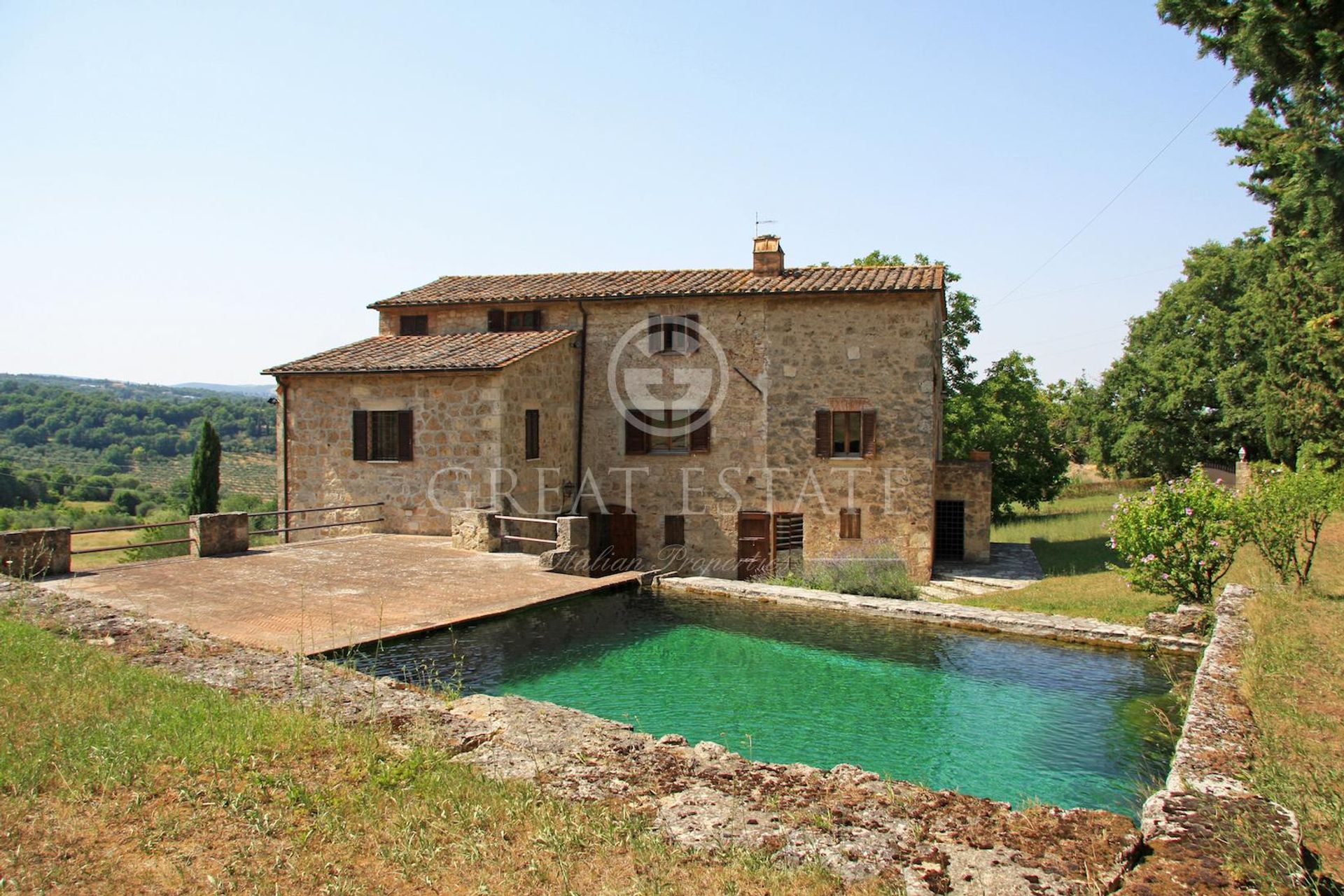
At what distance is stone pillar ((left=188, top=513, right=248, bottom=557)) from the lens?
13336mm

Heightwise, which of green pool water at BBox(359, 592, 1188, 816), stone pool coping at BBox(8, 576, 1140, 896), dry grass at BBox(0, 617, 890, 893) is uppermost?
dry grass at BBox(0, 617, 890, 893)

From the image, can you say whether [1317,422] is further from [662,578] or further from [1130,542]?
[662,578]

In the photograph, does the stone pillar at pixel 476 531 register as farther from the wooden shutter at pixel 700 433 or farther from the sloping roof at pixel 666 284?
the sloping roof at pixel 666 284

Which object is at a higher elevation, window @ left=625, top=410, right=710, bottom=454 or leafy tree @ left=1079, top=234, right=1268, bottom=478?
leafy tree @ left=1079, top=234, right=1268, bottom=478

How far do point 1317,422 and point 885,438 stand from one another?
12.4 metres

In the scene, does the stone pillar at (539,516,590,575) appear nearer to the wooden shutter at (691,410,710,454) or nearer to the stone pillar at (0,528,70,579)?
the wooden shutter at (691,410,710,454)

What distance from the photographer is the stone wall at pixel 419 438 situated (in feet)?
54.1

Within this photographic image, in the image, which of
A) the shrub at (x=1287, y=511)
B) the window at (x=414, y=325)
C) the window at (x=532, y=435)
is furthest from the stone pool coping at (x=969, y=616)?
the window at (x=414, y=325)

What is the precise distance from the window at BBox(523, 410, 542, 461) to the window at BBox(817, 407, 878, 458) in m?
6.23

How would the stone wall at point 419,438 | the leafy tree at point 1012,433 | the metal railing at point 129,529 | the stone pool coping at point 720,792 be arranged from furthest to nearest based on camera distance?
1. the leafy tree at point 1012,433
2. the stone wall at point 419,438
3. the metal railing at point 129,529
4. the stone pool coping at point 720,792

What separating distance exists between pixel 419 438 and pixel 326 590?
6.02 meters

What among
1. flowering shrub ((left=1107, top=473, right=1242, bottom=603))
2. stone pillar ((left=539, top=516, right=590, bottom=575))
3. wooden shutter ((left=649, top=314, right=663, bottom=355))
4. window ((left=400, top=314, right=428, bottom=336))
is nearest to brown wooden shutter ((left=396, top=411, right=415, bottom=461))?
window ((left=400, top=314, right=428, bottom=336))

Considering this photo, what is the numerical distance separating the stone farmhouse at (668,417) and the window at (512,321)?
0.04 metres

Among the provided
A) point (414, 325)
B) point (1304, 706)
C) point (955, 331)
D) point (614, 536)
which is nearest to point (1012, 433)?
point (955, 331)
